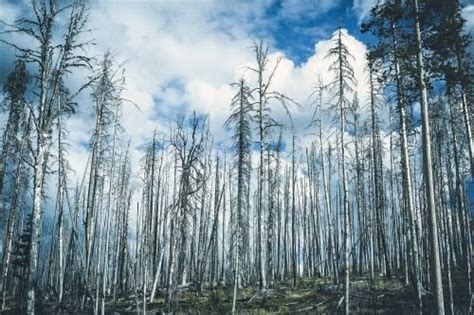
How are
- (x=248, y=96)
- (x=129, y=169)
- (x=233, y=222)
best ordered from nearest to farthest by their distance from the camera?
(x=248, y=96)
(x=129, y=169)
(x=233, y=222)

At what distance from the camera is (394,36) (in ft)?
48.8

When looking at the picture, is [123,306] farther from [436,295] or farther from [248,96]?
[436,295]

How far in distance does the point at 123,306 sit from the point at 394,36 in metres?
19.0

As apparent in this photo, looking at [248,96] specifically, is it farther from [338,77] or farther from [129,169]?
[129,169]

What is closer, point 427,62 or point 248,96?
point 427,62

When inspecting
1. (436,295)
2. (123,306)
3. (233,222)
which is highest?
(233,222)

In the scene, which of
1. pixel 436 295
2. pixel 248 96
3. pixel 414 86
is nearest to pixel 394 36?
pixel 414 86

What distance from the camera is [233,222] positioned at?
36.0 m

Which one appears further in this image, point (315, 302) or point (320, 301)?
point (320, 301)

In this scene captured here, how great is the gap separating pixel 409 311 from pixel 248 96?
12150mm

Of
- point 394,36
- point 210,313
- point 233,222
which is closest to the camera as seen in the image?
point 394,36

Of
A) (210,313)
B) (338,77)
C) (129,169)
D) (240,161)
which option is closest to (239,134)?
(240,161)

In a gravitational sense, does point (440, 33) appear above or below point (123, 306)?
above

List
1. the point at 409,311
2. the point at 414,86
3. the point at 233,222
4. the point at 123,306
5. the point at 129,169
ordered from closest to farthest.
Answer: the point at 414,86 < the point at 409,311 < the point at 123,306 < the point at 129,169 < the point at 233,222
